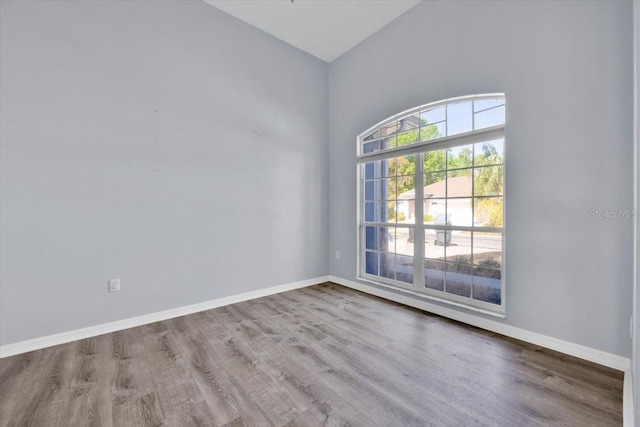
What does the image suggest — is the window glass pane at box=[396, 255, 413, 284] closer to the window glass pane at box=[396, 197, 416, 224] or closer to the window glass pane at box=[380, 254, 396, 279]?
the window glass pane at box=[380, 254, 396, 279]

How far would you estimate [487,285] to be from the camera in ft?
9.26

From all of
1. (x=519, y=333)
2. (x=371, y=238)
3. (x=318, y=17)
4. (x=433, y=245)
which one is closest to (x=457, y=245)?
(x=433, y=245)

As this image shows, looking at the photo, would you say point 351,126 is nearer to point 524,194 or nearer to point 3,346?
point 524,194

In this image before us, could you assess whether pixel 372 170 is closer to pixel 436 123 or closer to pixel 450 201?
pixel 436 123

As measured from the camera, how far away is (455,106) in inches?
119

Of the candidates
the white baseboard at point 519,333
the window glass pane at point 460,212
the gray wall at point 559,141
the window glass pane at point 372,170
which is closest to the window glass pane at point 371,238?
the white baseboard at point 519,333

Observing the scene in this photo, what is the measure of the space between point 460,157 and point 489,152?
11.3 inches

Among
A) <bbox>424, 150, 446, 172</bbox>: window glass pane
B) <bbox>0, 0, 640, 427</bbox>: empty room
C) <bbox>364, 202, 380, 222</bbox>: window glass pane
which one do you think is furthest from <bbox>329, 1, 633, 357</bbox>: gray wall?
<bbox>364, 202, 380, 222</bbox>: window glass pane

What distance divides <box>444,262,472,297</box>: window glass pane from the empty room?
0.02 metres

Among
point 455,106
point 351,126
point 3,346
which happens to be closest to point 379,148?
point 351,126

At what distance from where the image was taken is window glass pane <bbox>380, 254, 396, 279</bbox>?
3744mm

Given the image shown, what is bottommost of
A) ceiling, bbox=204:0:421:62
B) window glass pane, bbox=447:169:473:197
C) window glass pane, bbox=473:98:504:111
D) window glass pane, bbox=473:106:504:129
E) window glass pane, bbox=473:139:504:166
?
window glass pane, bbox=447:169:473:197

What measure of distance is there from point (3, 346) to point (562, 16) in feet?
17.5

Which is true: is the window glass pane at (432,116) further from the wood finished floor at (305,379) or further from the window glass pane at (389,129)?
the wood finished floor at (305,379)
